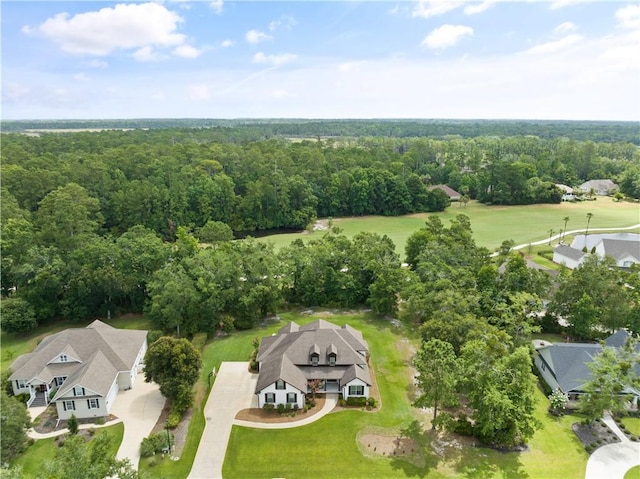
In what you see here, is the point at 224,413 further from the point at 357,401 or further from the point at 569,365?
the point at 569,365

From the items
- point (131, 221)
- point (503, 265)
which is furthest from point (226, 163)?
point (503, 265)

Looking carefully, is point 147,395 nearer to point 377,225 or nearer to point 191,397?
point 191,397

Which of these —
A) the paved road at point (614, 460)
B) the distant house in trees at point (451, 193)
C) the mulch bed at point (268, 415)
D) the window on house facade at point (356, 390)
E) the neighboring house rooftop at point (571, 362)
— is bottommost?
the paved road at point (614, 460)

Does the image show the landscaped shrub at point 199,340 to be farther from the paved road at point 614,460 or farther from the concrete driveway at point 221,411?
the paved road at point 614,460

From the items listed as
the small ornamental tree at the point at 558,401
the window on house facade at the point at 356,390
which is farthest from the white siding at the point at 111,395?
the small ornamental tree at the point at 558,401

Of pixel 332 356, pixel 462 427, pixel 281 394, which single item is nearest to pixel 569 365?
pixel 462 427

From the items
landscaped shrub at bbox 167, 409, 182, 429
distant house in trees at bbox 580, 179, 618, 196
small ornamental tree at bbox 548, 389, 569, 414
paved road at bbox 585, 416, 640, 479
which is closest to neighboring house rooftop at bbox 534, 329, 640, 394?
small ornamental tree at bbox 548, 389, 569, 414
